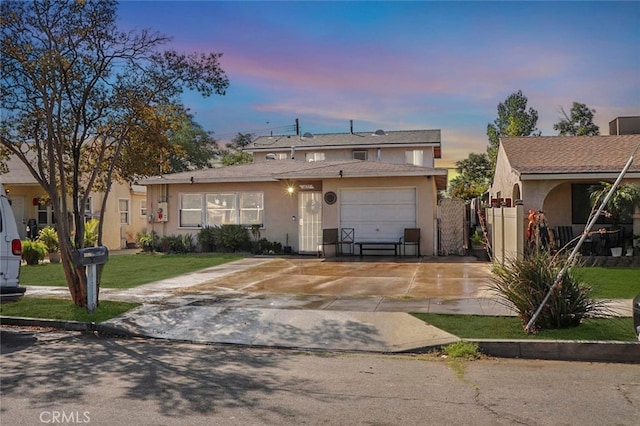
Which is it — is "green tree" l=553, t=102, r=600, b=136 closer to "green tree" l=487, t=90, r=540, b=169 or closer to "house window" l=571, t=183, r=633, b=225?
"green tree" l=487, t=90, r=540, b=169

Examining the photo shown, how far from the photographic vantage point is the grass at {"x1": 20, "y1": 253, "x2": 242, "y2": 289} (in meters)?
13.8

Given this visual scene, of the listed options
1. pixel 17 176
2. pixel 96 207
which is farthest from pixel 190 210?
pixel 17 176

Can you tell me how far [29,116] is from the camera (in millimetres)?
10117

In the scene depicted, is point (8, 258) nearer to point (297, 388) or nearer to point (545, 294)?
point (297, 388)

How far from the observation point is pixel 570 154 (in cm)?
1878

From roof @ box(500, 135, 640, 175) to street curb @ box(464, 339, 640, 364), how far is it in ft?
33.3

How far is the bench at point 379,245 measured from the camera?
1938 cm

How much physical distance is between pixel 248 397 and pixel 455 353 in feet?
9.77

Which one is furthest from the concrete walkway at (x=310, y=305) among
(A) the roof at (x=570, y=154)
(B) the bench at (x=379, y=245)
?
(A) the roof at (x=570, y=154)

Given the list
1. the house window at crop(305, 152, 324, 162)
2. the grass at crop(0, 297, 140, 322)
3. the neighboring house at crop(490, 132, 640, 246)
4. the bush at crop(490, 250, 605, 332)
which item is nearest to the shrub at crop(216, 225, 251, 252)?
Result: the neighboring house at crop(490, 132, 640, 246)

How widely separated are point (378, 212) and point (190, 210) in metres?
7.96

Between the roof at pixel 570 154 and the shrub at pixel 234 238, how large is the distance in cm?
1006

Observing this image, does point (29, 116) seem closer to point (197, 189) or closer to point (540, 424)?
point (540, 424)

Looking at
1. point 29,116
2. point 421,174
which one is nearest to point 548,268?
point 29,116
